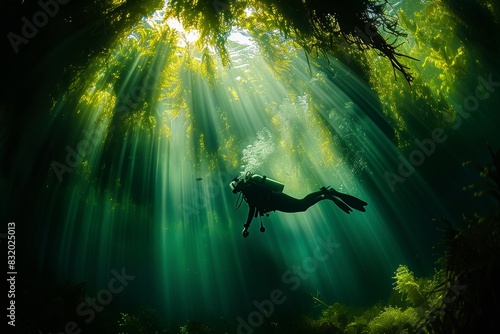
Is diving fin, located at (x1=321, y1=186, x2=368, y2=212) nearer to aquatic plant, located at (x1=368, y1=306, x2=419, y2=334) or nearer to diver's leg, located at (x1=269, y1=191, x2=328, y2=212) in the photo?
diver's leg, located at (x1=269, y1=191, x2=328, y2=212)

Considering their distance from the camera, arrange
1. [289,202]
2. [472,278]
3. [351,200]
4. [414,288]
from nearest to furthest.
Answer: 1. [472,278]
2. [351,200]
3. [289,202]
4. [414,288]

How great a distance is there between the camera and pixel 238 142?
13.8 m

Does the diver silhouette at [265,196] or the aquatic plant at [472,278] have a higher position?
the diver silhouette at [265,196]

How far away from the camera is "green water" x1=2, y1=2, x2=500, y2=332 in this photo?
7.52m

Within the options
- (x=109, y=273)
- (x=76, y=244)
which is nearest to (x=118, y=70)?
(x=76, y=244)

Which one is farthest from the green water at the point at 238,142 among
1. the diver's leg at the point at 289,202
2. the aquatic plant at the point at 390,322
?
the aquatic plant at the point at 390,322

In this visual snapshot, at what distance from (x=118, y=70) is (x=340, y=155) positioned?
10096 mm

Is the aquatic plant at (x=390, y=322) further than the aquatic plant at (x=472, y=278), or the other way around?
the aquatic plant at (x=390, y=322)

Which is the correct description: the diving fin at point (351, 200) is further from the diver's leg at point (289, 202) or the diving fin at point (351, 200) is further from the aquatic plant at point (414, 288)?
the aquatic plant at point (414, 288)

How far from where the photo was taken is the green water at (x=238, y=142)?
296 inches

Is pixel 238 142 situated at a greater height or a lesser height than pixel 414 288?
greater

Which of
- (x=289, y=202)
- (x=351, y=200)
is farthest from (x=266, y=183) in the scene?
(x=351, y=200)

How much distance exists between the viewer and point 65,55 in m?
5.36

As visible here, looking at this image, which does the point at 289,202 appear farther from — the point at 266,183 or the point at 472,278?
the point at 472,278
